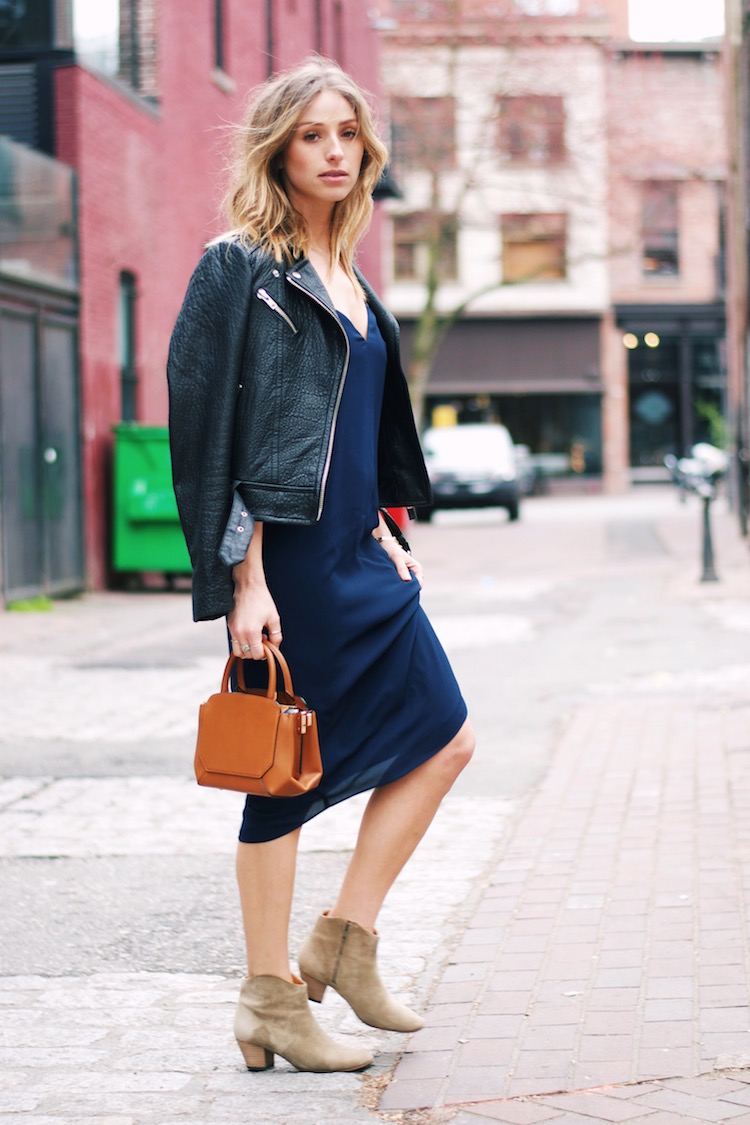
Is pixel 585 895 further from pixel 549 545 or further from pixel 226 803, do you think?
pixel 549 545

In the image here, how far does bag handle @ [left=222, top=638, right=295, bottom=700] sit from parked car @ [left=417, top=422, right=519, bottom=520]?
2696 centimetres

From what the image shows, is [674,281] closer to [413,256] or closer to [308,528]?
[413,256]

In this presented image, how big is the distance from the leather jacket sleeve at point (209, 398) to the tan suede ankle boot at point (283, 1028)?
742 millimetres

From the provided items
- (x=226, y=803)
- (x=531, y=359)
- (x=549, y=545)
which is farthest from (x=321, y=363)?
(x=531, y=359)

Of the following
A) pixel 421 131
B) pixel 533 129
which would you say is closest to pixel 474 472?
pixel 421 131

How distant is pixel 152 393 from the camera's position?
59.4 ft

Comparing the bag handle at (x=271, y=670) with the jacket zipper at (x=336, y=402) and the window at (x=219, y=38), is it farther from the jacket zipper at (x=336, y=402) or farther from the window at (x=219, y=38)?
the window at (x=219, y=38)

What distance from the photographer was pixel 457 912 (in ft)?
15.2

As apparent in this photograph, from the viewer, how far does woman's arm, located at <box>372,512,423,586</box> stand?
11.3 feet

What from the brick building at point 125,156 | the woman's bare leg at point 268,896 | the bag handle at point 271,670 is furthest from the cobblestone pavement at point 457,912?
the brick building at point 125,156

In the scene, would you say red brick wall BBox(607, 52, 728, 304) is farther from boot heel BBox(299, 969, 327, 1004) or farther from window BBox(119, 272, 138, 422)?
boot heel BBox(299, 969, 327, 1004)

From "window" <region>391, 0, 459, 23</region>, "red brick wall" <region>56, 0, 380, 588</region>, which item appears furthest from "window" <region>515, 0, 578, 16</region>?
"red brick wall" <region>56, 0, 380, 588</region>

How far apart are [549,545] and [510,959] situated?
62.8 feet

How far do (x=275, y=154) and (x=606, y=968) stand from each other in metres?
2.00
